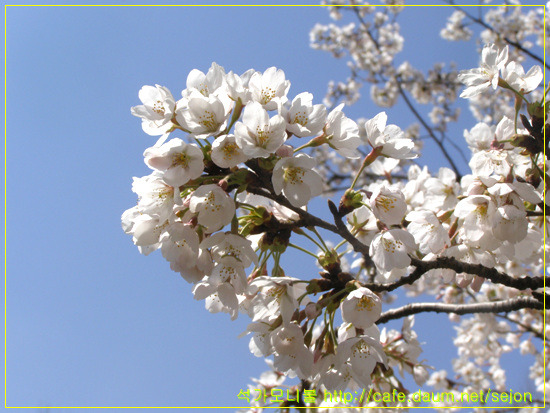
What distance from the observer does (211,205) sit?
51.9 inches

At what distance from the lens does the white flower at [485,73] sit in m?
1.91

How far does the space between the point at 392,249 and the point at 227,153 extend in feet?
2.28

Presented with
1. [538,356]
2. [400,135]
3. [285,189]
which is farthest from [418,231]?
[538,356]

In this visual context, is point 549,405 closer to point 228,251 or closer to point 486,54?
point 486,54

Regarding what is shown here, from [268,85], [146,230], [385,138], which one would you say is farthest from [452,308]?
[146,230]

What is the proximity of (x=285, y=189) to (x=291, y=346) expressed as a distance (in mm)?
550

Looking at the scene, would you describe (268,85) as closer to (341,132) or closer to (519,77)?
(341,132)

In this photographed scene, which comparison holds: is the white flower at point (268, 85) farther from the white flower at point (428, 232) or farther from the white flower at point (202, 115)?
the white flower at point (428, 232)

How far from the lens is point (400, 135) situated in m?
1.74

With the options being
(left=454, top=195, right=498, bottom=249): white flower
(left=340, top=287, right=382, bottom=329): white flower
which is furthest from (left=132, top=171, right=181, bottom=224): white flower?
(left=454, top=195, right=498, bottom=249): white flower

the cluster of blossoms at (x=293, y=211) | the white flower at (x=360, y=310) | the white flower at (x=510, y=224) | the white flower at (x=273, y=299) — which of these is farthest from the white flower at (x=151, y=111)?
the white flower at (x=510, y=224)

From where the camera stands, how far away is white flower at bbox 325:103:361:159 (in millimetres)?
1569

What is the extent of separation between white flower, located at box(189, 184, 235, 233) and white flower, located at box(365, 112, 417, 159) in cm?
71

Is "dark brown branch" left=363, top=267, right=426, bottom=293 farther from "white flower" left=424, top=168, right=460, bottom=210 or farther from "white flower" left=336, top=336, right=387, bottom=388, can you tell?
"white flower" left=424, top=168, right=460, bottom=210
